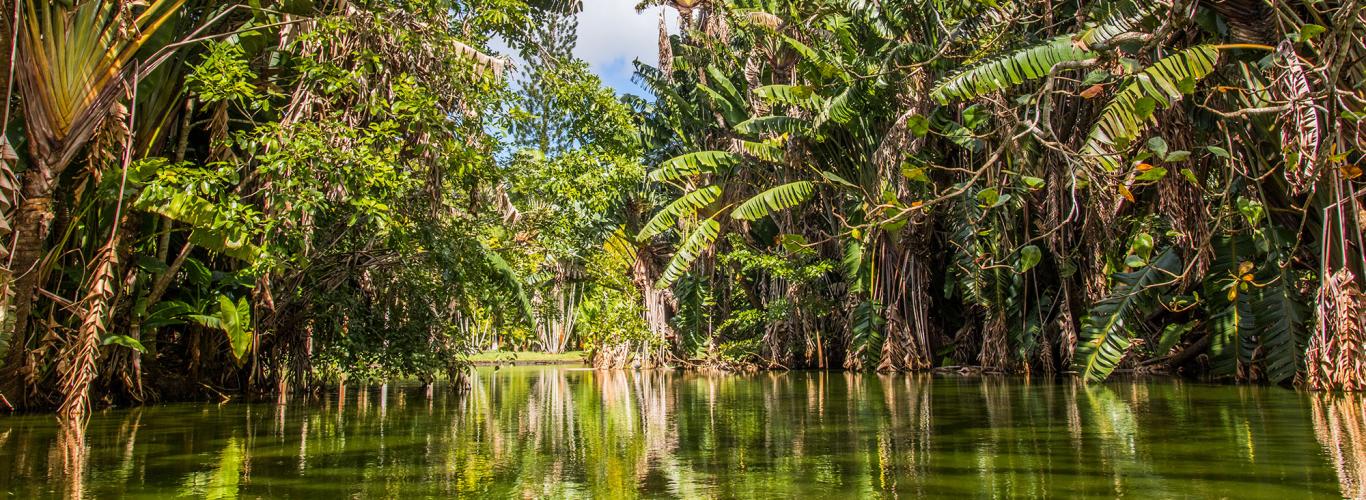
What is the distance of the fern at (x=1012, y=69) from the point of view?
9781 millimetres

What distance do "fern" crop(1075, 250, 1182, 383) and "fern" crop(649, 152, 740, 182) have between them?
740 centimetres

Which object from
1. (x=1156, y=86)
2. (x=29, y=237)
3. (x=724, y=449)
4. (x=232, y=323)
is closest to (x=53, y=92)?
(x=29, y=237)

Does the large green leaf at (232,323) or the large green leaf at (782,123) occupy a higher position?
the large green leaf at (782,123)

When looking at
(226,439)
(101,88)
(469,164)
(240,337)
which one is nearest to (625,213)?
(469,164)

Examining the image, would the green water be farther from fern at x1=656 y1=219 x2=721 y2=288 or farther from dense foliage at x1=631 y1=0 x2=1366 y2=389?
fern at x1=656 y1=219 x2=721 y2=288

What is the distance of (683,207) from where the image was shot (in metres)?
16.6

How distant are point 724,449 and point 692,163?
1181 cm

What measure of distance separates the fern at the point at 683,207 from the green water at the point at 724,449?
8027mm

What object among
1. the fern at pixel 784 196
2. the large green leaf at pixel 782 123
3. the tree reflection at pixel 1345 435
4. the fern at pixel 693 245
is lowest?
the tree reflection at pixel 1345 435

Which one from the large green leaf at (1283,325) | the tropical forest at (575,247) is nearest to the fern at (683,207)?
the tropical forest at (575,247)

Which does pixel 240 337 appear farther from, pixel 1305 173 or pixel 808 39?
pixel 808 39

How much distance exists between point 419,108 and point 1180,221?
293 inches

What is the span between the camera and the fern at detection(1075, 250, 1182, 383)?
10.3 metres

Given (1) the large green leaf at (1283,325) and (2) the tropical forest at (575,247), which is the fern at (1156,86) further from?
(1) the large green leaf at (1283,325)
